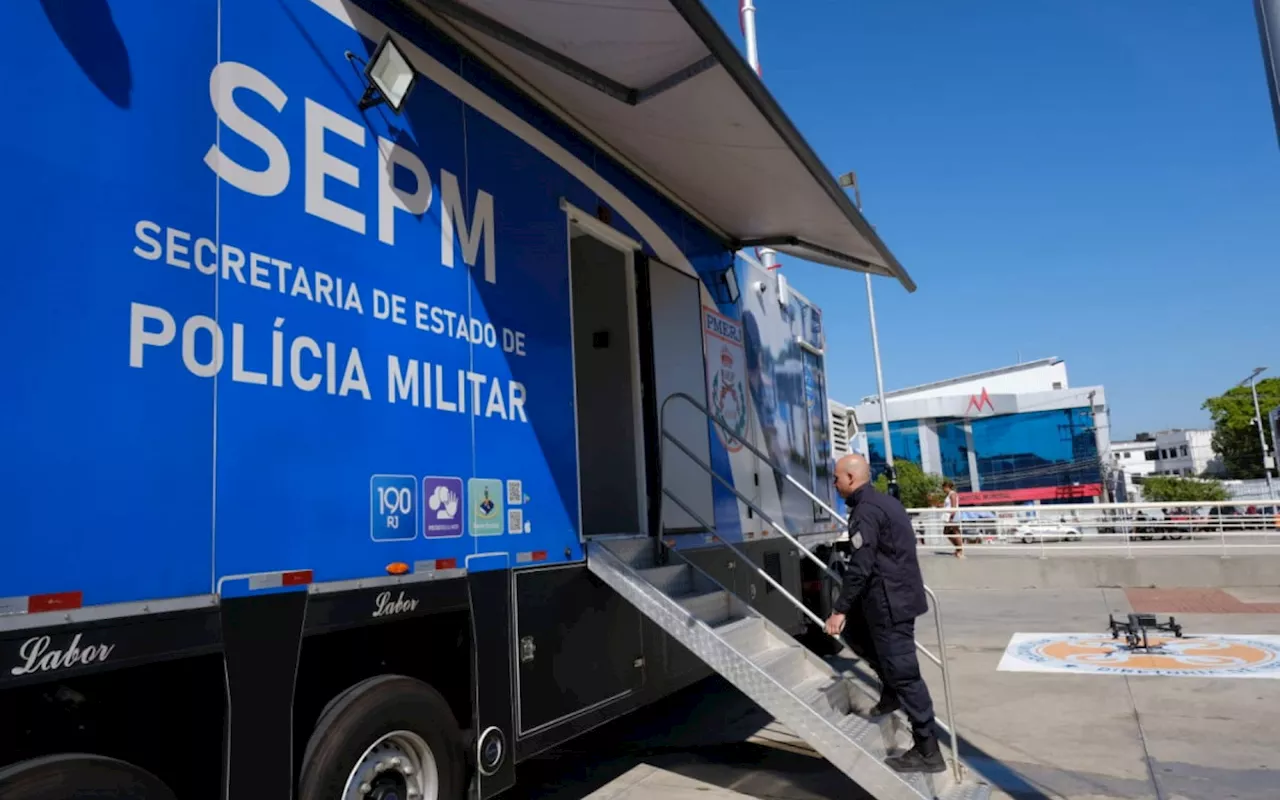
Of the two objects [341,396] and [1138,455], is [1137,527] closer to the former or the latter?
[341,396]

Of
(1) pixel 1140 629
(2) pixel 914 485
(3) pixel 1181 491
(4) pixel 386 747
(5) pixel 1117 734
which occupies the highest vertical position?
(2) pixel 914 485

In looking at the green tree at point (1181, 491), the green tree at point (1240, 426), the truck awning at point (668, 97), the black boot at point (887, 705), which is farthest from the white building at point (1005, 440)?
the black boot at point (887, 705)

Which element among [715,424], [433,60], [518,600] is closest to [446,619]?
[518,600]

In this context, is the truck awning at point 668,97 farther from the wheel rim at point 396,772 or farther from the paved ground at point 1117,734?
the paved ground at point 1117,734

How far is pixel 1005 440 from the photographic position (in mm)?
56344

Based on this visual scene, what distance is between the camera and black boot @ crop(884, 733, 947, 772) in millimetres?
4180

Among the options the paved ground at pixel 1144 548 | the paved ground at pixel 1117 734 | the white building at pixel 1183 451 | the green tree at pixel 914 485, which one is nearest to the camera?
the paved ground at pixel 1117 734

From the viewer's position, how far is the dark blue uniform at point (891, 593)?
14.1 ft

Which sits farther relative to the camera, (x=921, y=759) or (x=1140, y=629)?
(x=1140, y=629)

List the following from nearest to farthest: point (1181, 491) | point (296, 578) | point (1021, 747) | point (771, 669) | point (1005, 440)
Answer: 1. point (296, 578)
2. point (771, 669)
3. point (1021, 747)
4. point (1181, 491)
5. point (1005, 440)

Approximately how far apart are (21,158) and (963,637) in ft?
31.5

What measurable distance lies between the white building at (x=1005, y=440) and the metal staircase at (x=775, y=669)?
50722 mm

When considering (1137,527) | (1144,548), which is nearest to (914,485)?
(1137,527)

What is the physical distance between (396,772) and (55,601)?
1.52 meters
